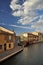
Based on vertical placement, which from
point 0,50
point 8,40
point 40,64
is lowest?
point 40,64

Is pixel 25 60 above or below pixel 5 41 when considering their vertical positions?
below

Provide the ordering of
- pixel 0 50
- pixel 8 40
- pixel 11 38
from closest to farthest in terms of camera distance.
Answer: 1. pixel 0 50
2. pixel 8 40
3. pixel 11 38

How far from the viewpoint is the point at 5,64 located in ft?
89.6

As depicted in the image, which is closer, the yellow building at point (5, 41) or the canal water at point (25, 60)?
the canal water at point (25, 60)

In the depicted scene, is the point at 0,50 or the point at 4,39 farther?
the point at 4,39

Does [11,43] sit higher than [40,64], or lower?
higher

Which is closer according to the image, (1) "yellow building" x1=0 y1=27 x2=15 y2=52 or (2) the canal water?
(2) the canal water

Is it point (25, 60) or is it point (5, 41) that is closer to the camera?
point (25, 60)

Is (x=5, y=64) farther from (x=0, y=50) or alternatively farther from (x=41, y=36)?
(x=41, y=36)

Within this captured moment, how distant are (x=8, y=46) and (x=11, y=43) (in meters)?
3.39

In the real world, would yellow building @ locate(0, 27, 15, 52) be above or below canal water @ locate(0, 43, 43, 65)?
above

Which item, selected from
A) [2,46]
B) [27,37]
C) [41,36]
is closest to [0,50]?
[2,46]

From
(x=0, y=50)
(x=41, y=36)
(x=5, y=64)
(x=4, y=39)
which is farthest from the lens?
(x=41, y=36)

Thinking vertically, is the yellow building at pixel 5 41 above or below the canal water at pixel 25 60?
above
